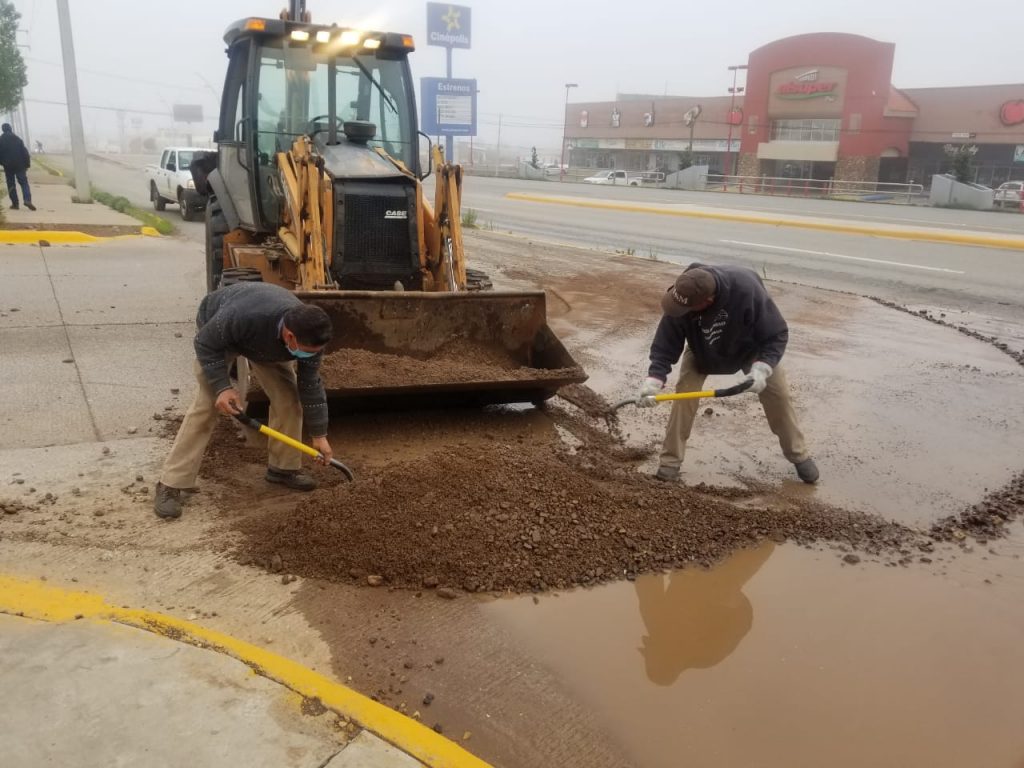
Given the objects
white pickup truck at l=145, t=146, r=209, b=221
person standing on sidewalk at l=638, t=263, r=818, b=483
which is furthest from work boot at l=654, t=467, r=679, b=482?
white pickup truck at l=145, t=146, r=209, b=221

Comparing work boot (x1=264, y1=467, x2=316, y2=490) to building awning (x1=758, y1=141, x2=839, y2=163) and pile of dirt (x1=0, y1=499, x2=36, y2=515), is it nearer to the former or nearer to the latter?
pile of dirt (x1=0, y1=499, x2=36, y2=515)

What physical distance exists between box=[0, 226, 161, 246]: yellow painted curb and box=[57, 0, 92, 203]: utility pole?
18.5ft

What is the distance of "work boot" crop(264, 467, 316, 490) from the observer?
483 cm

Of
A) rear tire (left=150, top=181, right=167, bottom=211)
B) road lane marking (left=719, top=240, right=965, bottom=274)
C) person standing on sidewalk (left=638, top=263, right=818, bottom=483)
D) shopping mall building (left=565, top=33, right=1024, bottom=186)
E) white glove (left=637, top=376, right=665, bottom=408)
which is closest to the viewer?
person standing on sidewalk (left=638, top=263, right=818, bottom=483)

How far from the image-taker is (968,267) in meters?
14.3

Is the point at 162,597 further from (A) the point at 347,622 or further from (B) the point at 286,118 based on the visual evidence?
(B) the point at 286,118

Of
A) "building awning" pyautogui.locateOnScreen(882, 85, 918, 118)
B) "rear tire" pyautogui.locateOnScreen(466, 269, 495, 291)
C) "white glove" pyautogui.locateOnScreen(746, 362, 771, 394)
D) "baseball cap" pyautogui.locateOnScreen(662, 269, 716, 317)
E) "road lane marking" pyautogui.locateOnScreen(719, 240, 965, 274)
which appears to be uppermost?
"building awning" pyautogui.locateOnScreen(882, 85, 918, 118)

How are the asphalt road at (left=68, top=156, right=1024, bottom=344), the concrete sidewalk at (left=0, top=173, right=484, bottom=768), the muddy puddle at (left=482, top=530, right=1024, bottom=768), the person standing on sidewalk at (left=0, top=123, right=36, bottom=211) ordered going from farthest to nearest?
the person standing on sidewalk at (left=0, top=123, right=36, bottom=211) < the asphalt road at (left=68, top=156, right=1024, bottom=344) < the muddy puddle at (left=482, top=530, right=1024, bottom=768) < the concrete sidewalk at (left=0, top=173, right=484, bottom=768)

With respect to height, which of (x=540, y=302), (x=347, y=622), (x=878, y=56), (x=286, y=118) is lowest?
(x=347, y=622)

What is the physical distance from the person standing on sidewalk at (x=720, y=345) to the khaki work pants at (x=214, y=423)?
202 cm

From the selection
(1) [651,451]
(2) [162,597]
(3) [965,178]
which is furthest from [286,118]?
(3) [965,178]

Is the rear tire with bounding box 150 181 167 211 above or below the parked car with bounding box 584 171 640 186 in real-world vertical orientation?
below

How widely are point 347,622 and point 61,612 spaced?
113cm

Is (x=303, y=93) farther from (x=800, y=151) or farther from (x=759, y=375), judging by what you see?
(x=800, y=151)
